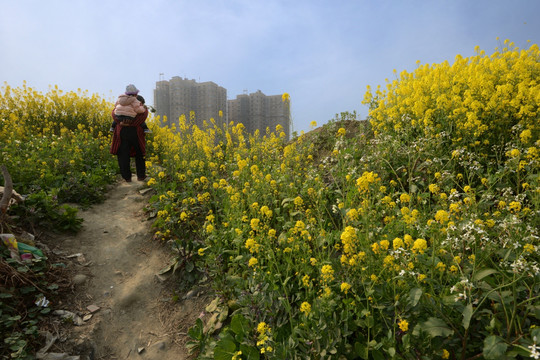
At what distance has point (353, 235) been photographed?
2299 mm

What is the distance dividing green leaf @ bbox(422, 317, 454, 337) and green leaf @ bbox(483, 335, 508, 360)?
19 centimetres

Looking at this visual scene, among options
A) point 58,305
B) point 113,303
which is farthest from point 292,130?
point 58,305

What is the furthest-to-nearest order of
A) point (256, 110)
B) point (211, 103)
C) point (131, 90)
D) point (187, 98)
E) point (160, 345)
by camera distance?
point (187, 98) → point (211, 103) → point (256, 110) → point (131, 90) → point (160, 345)

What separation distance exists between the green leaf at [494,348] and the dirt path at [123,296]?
2.52 metres

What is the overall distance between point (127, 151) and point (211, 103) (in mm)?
8541

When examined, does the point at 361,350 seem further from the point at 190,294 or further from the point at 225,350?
the point at 190,294

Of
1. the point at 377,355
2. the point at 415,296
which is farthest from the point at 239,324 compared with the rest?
the point at 415,296

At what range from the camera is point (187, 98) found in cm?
1605

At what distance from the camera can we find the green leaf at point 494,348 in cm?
165

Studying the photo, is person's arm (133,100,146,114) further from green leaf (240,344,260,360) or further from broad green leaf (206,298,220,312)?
green leaf (240,344,260,360)

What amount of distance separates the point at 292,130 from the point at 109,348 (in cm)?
410

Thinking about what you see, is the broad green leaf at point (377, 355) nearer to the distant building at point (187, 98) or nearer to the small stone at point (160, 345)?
the small stone at point (160, 345)

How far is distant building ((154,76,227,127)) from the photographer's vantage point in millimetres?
15195

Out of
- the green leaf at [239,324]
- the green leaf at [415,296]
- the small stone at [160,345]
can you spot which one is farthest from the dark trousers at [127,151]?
the green leaf at [415,296]
